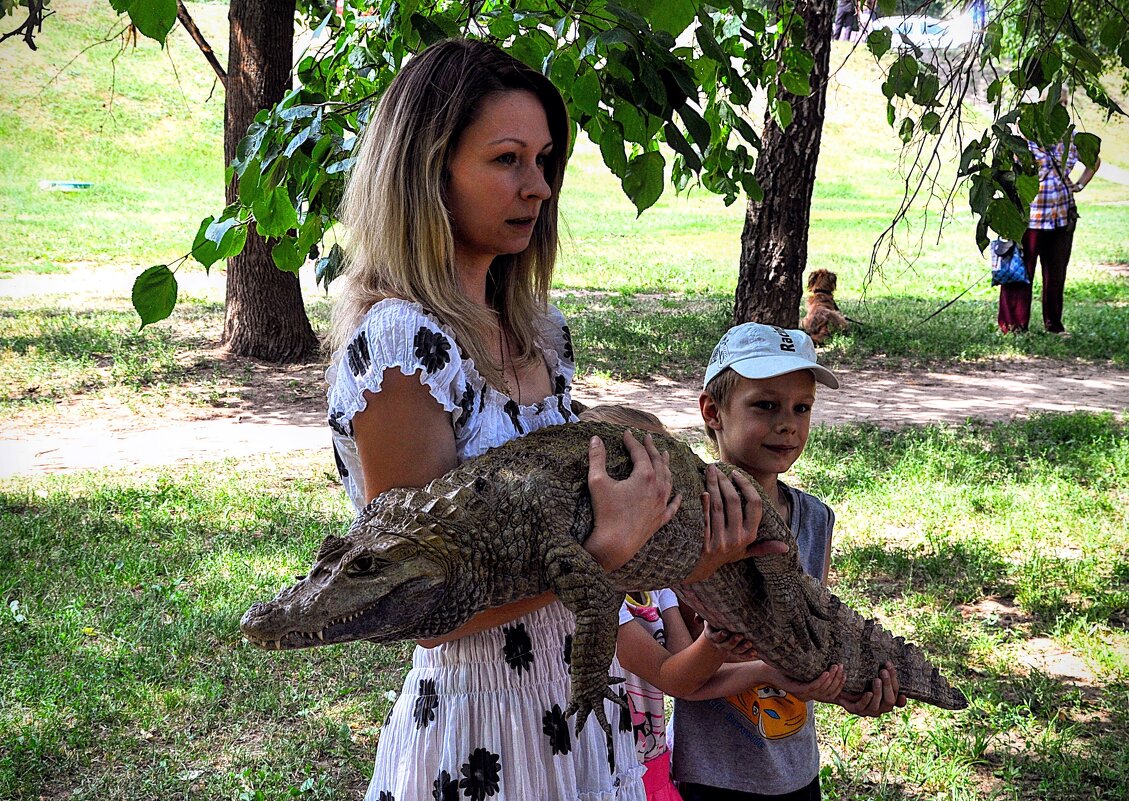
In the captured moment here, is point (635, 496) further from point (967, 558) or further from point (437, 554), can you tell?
point (967, 558)

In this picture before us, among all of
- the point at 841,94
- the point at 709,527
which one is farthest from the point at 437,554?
the point at 841,94

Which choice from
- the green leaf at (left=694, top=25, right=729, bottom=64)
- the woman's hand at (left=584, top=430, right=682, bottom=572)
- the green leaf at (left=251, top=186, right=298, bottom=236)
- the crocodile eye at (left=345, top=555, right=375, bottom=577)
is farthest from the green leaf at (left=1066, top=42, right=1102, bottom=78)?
the crocodile eye at (left=345, top=555, right=375, bottom=577)

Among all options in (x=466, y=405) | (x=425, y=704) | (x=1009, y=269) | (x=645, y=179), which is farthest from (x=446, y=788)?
(x=1009, y=269)

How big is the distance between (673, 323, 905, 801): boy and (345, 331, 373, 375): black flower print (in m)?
1.23

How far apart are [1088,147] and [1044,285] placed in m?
9.15

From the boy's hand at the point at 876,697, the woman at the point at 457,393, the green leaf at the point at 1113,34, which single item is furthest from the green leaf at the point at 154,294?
the green leaf at the point at 1113,34

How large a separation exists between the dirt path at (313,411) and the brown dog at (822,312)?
1097mm

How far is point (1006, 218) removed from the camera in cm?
279

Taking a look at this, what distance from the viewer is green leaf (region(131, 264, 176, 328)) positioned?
2.21 metres

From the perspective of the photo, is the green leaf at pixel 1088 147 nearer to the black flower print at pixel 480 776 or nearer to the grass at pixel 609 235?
the grass at pixel 609 235

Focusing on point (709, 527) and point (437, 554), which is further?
point (709, 527)

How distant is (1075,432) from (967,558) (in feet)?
9.35

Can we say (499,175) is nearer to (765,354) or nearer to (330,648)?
(765,354)

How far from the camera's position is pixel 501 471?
6.32ft
